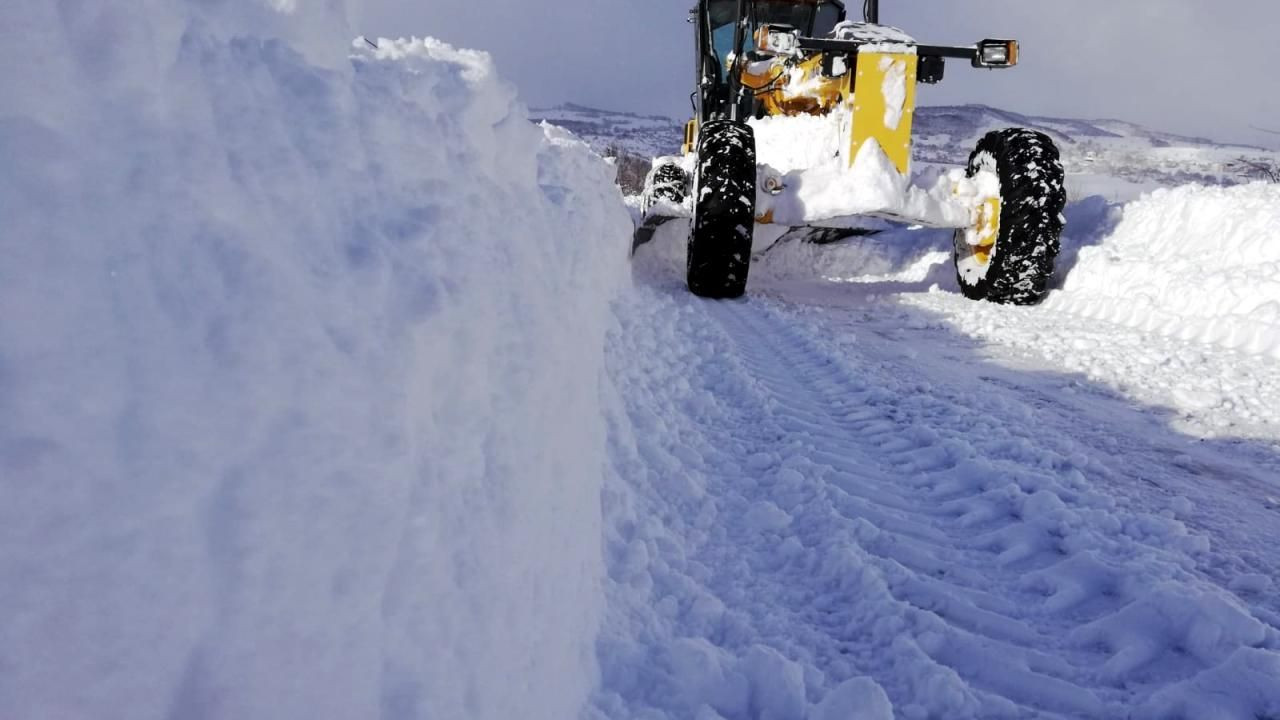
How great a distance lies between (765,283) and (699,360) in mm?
3236

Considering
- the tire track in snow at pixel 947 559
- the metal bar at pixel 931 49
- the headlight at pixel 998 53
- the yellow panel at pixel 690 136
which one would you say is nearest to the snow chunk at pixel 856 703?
the tire track in snow at pixel 947 559

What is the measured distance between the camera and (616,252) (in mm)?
5438

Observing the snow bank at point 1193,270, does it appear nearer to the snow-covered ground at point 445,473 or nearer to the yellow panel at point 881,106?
the snow-covered ground at point 445,473

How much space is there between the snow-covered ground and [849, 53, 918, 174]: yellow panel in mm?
2918

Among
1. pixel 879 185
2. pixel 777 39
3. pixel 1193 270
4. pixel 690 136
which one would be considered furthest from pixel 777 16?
pixel 1193 270

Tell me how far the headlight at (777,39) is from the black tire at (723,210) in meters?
0.62

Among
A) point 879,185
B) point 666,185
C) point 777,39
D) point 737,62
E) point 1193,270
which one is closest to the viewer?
point 1193,270

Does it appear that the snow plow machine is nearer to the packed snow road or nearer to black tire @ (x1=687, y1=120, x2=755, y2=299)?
black tire @ (x1=687, y1=120, x2=755, y2=299)

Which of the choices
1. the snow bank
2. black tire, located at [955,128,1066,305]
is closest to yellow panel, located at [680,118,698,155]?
black tire, located at [955,128,1066,305]

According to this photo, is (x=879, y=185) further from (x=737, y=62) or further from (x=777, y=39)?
(x=737, y=62)

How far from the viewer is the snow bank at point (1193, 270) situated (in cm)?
453

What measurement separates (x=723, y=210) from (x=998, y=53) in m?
2.41

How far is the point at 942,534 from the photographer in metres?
2.38

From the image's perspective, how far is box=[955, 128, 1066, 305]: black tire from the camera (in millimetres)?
5613
